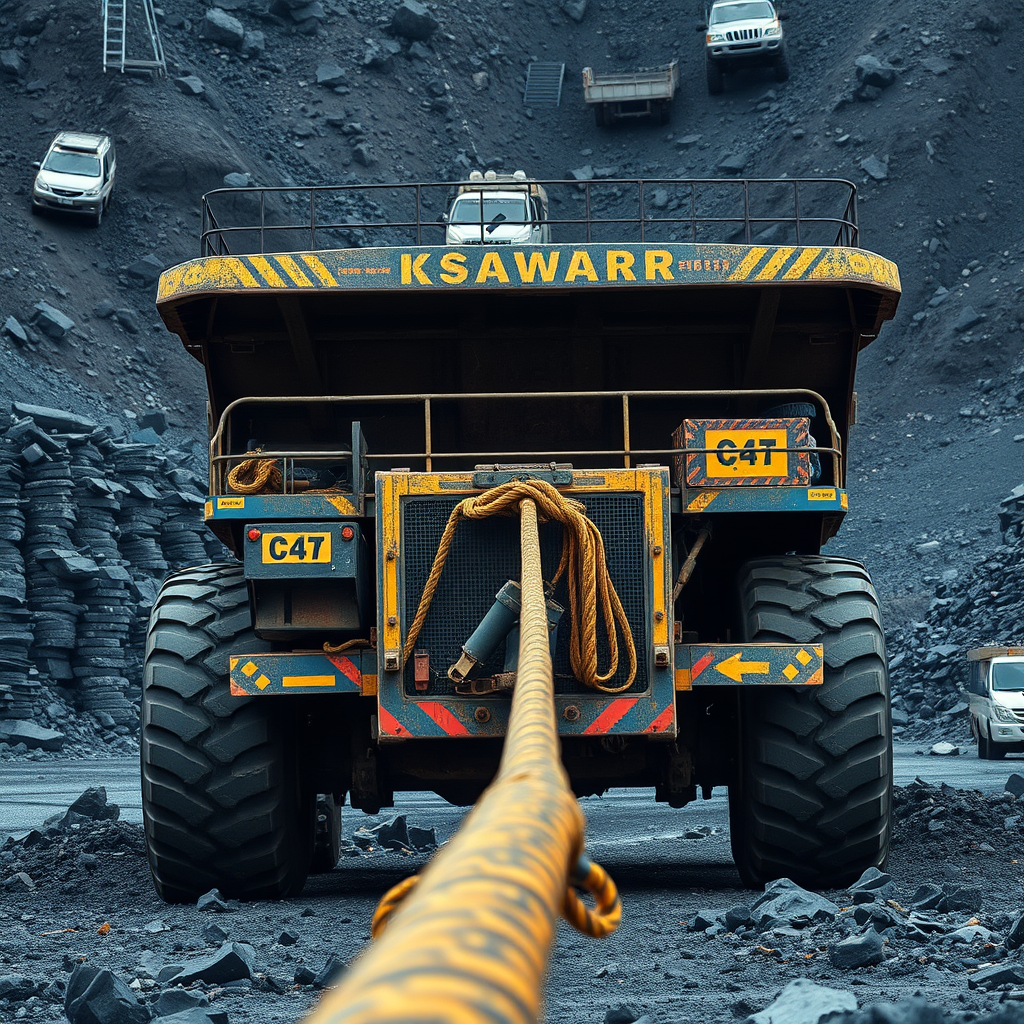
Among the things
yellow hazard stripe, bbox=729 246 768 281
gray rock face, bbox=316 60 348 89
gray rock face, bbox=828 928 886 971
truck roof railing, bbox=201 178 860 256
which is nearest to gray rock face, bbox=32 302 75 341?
truck roof railing, bbox=201 178 860 256

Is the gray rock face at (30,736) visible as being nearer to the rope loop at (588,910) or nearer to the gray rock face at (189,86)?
the rope loop at (588,910)

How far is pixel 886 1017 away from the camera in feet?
10.3

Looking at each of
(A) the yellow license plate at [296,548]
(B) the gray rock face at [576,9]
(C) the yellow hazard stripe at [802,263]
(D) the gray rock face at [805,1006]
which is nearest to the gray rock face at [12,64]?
(B) the gray rock face at [576,9]

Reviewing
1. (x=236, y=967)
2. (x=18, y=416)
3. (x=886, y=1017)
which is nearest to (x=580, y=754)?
(x=236, y=967)

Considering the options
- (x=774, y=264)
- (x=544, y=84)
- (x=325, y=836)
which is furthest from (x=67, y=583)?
(x=544, y=84)

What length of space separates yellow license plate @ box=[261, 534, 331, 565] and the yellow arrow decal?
5.67 feet

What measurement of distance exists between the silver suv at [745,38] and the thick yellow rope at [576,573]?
42771 mm

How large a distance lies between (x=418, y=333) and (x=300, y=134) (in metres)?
39.1

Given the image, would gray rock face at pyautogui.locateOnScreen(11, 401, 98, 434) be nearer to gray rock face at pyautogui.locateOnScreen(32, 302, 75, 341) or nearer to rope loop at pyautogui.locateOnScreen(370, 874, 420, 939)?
gray rock face at pyautogui.locateOnScreen(32, 302, 75, 341)

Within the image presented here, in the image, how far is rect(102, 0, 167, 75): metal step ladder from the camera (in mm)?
42469

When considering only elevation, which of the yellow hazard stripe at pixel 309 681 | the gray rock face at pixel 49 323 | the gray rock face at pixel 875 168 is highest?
the gray rock face at pixel 875 168

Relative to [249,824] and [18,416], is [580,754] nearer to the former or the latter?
[249,824]

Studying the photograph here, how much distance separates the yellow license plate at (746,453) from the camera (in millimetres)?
6578

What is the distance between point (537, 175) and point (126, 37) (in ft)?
42.1
